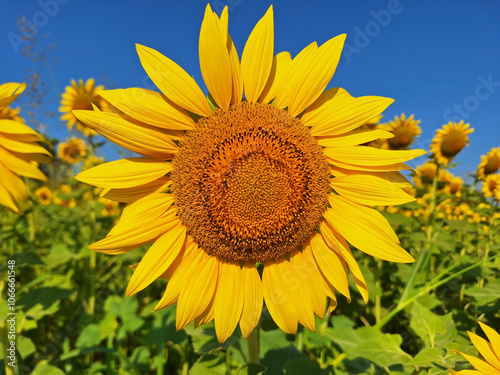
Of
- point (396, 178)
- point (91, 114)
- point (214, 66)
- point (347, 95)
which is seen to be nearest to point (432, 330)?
point (396, 178)

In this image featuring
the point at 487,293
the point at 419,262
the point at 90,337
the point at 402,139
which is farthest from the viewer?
the point at 402,139

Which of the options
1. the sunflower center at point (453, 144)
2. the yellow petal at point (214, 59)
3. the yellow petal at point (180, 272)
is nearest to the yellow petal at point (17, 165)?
the yellow petal at point (180, 272)

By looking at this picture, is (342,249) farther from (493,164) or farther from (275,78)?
(493,164)

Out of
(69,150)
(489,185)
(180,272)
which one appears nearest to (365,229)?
(180,272)

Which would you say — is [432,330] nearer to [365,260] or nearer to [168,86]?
[365,260]

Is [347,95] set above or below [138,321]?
above

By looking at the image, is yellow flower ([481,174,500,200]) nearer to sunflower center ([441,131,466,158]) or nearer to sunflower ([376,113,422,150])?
sunflower center ([441,131,466,158])

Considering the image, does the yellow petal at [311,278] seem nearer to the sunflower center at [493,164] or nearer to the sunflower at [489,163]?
the sunflower at [489,163]
